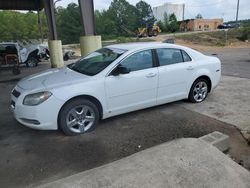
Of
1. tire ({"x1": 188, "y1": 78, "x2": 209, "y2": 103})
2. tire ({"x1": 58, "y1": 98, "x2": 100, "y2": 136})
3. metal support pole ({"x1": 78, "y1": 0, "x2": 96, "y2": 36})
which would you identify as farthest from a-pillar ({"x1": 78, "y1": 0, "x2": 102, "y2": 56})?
tire ({"x1": 58, "y1": 98, "x2": 100, "y2": 136})

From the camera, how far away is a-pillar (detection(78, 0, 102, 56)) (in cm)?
903

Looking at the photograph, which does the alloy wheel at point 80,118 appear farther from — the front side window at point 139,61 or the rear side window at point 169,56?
the rear side window at point 169,56

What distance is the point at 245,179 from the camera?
301 centimetres

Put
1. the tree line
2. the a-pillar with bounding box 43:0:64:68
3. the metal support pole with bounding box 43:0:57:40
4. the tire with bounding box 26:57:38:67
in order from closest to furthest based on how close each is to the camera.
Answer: the a-pillar with bounding box 43:0:64:68 → the metal support pole with bounding box 43:0:57:40 → the tire with bounding box 26:57:38:67 → the tree line

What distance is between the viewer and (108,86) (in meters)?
4.52

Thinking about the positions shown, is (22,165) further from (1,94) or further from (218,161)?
(1,94)

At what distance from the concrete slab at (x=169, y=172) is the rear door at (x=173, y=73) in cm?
189

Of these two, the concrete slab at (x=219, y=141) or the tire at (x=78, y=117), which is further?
the tire at (x=78, y=117)

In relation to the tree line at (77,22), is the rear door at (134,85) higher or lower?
lower

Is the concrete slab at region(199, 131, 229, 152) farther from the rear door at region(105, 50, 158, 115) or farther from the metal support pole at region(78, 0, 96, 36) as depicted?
the metal support pole at region(78, 0, 96, 36)

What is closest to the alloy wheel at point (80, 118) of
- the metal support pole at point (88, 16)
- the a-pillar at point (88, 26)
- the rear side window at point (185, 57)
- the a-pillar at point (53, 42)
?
the rear side window at point (185, 57)

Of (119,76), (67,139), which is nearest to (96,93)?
(119,76)

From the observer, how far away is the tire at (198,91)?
582 cm

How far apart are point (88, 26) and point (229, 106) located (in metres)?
5.83
